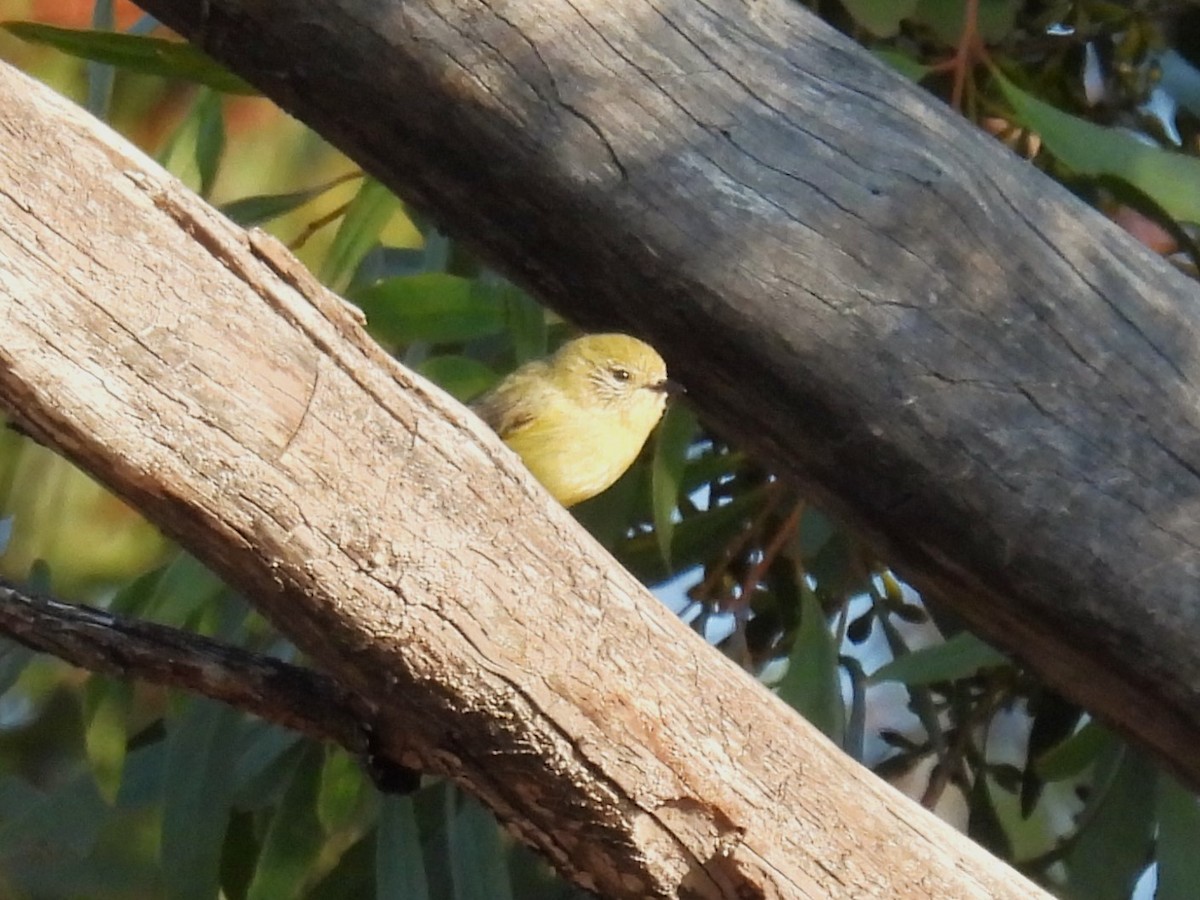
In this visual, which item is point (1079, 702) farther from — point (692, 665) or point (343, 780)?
point (343, 780)

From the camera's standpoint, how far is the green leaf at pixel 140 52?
174 centimetres

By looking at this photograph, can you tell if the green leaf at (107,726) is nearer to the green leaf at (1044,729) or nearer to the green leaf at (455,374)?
the green leaf at (455,374)

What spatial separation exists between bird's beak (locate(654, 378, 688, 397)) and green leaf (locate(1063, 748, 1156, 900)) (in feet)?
2.28

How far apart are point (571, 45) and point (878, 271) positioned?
292 millimetres

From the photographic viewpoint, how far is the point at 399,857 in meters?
1.80

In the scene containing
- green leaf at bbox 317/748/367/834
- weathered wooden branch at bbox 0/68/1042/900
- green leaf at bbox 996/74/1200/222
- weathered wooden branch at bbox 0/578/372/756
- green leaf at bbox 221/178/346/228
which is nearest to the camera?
weathered wooden branch at bbox 0/68/1042/900

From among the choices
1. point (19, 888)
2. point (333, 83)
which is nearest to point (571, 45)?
point (333, 83)

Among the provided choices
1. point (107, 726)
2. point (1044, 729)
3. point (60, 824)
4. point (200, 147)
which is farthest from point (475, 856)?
point (200, 147)

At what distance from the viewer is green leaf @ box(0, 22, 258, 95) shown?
174 centimetres

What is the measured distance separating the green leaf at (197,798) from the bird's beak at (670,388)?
0.62 m

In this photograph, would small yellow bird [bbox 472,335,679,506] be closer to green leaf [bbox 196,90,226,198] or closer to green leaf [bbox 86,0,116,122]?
green leaf [bbox 196,90,226,198]

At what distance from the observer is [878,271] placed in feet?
4.14

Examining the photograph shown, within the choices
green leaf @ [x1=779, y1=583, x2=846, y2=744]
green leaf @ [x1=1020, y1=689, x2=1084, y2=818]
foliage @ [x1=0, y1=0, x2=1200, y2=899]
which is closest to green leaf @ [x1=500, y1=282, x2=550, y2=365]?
foliage @ [x1=0, y1=0, x2=1200, y2=899]

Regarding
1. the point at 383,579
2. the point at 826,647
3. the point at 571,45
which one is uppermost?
the point at 571,45
